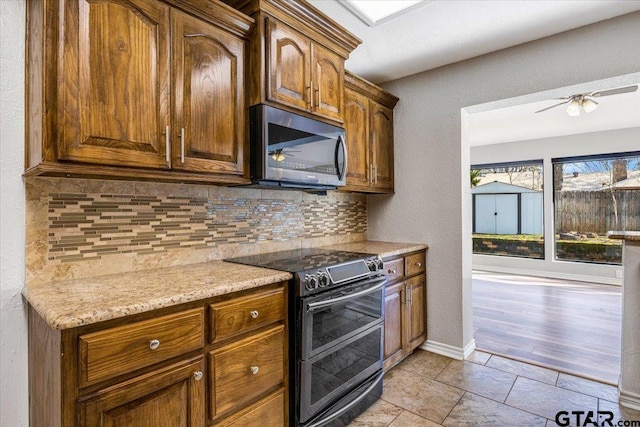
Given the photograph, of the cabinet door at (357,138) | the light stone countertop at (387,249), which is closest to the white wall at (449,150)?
the light stone countertop at (387,249)

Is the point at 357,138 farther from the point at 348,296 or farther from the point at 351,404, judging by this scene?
the point at 351,404

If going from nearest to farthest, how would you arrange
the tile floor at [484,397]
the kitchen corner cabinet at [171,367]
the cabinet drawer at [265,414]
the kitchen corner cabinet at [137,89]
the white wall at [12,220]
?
the kitchen corner cabinet at [171,367], the kitchen corner cabinet at [137,89], the white wall at [12,220], the cabinet drawer at [265,414], the tile floor at [484,397]

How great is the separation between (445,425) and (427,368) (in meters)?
0.72

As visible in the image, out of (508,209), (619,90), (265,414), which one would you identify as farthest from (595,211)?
(265,414)

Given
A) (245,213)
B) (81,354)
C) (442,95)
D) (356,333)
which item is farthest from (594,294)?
(81,354)

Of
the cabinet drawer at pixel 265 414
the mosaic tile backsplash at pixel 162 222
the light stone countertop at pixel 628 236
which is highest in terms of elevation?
the mosaic tile backsplash at pixel 162 222

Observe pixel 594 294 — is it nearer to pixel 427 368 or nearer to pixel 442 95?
pixel 427 368

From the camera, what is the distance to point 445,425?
197 centimetres

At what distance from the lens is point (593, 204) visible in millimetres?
5645

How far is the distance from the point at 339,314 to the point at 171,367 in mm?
925

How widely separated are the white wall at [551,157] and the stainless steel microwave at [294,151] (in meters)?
5.23

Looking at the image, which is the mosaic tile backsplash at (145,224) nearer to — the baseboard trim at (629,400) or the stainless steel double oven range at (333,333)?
the stainless steel double oven range at (333,333)

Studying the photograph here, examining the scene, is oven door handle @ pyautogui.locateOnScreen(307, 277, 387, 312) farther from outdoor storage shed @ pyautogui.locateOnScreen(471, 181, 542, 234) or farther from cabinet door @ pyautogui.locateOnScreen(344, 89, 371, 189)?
outdoor storage shed @ pyautogui.locateOnScreen(471, 181, 542, 234)

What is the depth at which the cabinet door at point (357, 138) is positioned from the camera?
270cm
